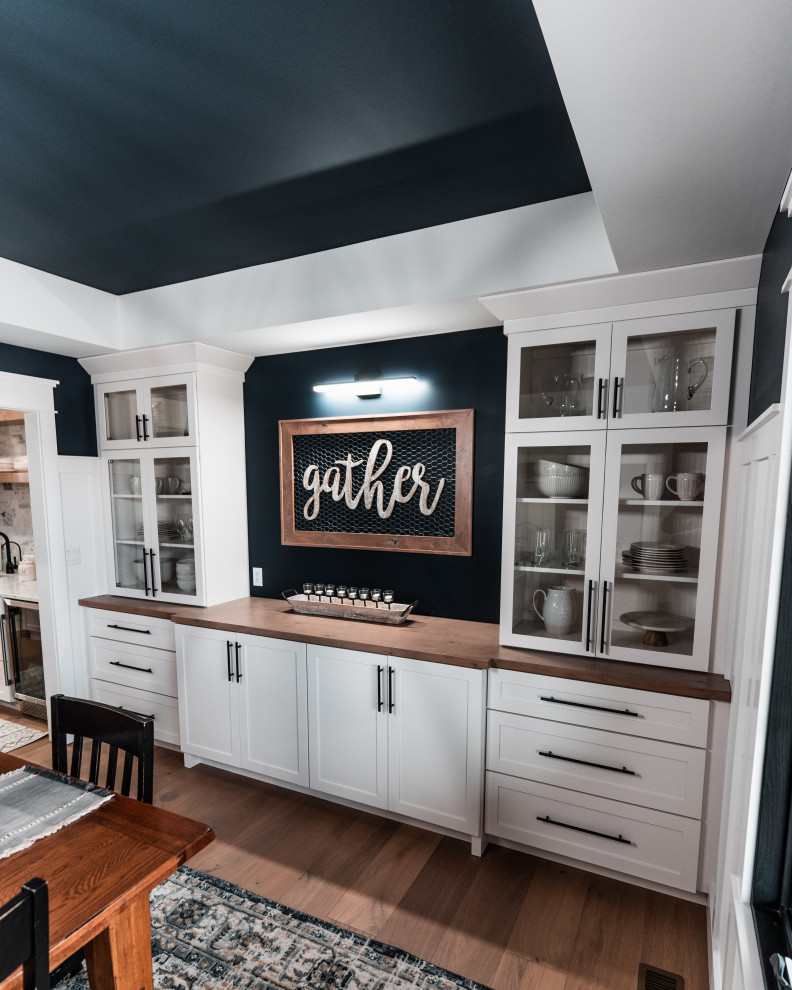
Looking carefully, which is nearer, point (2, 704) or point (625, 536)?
point (625, 536)

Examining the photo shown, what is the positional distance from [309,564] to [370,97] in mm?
2376

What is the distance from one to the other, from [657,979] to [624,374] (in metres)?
2.07

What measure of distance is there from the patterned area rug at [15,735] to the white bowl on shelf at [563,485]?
3460 millimetres

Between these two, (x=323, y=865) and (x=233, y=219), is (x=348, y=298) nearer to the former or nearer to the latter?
(x=233, y=219)

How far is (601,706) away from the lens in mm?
2053

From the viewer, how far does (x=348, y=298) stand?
2.41 meters

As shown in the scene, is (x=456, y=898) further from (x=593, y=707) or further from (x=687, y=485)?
(x=687, y=485)

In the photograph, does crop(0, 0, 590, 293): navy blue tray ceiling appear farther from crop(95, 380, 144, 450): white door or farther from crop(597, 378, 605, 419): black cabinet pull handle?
crop(95, 380, 144, 450): white door

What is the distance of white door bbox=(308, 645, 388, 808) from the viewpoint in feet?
7.98

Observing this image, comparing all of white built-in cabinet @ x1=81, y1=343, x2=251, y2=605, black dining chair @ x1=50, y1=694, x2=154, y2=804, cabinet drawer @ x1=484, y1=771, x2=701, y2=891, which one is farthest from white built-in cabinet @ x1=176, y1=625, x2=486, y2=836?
black dining chair @ x1=50, y1=694, x2=154, y2=804

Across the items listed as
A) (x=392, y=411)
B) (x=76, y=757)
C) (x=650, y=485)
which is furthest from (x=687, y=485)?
(x=76, y=757)

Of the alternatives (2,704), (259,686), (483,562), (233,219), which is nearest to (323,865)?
(259,686)

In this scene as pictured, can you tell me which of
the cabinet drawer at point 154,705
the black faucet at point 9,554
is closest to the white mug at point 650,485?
the cabinet drawer at point 154,705

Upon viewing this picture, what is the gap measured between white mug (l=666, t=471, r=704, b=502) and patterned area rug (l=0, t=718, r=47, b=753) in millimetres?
3902
